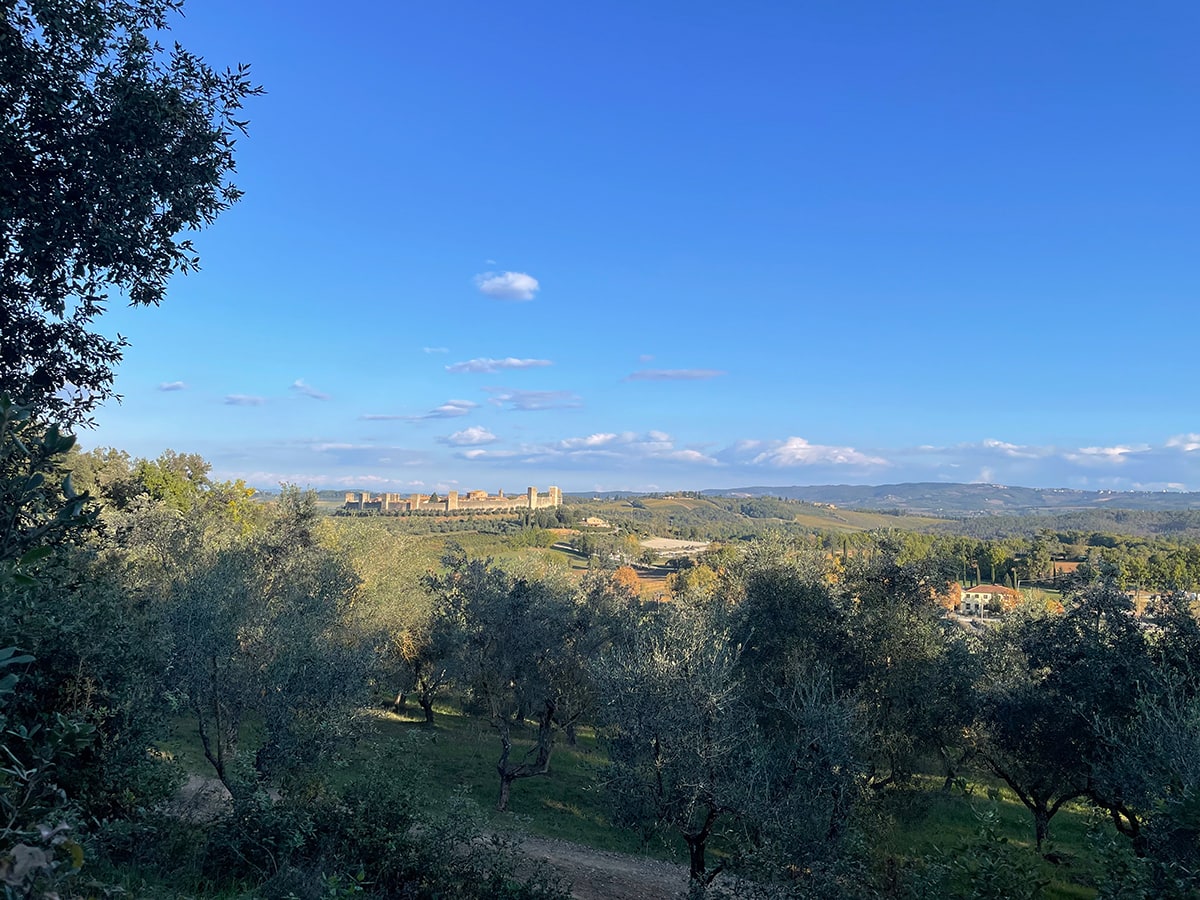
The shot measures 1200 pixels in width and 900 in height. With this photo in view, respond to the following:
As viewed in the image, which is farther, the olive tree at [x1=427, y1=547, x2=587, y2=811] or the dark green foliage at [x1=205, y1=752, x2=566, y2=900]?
the olive tree at [x1=427, y1=547, x2=587, y2=811]

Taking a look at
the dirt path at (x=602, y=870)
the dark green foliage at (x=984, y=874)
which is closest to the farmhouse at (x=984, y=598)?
the dirt path at (x=602, y=870)

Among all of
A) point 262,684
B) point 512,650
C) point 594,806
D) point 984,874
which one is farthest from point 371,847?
point 594,806

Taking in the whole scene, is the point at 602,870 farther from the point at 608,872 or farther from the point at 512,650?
the point at 512,650

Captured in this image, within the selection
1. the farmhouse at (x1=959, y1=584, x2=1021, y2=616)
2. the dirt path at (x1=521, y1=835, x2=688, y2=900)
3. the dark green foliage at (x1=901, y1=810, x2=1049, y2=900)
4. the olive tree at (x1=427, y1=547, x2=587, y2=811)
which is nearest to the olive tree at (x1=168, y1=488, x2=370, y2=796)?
the olive tree at (x1=427, y1=547, x2=587, y2=811)

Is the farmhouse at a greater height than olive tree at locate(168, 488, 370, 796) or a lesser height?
lesser

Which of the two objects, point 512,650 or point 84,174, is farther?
point 512,650

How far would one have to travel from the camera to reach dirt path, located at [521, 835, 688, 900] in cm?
1739

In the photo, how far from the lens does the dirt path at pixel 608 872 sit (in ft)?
57.1

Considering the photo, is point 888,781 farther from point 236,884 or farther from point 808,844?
point 236,884

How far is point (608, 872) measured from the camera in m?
18.9

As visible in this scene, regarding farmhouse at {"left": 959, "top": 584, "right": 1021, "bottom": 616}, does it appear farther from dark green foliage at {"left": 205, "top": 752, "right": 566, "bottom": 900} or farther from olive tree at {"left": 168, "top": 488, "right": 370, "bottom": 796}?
dark green foliage at {"left": 205, "top": 752, "right": 566, "bottom": 900}

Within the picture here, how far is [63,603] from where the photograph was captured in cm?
1027

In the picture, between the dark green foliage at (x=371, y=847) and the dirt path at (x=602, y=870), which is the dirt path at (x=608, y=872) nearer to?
the dirt path at (x=602, y=870)

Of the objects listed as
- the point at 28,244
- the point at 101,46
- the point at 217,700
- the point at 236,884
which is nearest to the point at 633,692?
the point at 236,884
